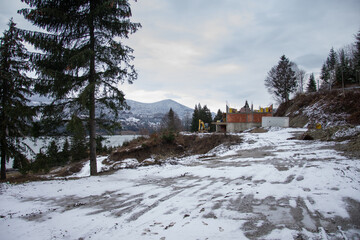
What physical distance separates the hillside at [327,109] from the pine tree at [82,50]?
83.2 feet

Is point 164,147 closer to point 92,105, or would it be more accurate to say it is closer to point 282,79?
point 92,105

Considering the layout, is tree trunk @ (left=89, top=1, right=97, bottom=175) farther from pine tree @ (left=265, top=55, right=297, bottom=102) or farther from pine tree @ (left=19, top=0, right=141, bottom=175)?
pine tree @ (left=265, top=55, right=297, bottom=102)

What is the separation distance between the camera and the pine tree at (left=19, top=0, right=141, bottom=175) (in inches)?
298

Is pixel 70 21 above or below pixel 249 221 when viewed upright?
above

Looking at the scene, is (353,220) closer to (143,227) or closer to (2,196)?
(143,227)

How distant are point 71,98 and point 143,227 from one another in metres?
6.87

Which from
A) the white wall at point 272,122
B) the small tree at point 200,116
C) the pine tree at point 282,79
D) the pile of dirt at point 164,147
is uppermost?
the pine tree at point 282,79

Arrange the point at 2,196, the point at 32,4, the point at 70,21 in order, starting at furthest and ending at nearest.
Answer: the point at 70,21
the point at 32,4
the point at 2,196

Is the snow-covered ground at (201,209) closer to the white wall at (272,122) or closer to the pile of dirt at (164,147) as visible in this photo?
the pile of dirt at (164,147)

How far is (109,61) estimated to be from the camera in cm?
841

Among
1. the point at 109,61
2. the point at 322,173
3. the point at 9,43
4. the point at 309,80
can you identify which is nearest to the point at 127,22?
the point at 109,61

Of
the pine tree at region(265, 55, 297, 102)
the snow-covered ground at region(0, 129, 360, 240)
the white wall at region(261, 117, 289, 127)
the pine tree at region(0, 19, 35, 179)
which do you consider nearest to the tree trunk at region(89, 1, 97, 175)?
the snow-covered ground at region(0, 129, 360, 240)

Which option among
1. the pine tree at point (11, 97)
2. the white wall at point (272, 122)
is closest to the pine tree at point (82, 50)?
the pine tree at point (11, 97)

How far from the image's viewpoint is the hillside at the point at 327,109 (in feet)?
78.5
